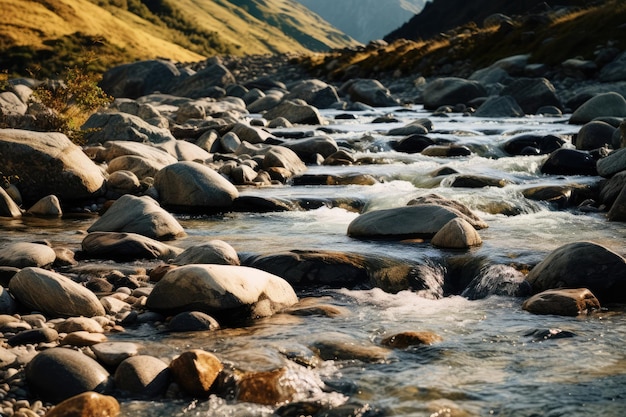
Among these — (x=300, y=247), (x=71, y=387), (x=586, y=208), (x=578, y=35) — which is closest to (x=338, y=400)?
(x=71, y=387)

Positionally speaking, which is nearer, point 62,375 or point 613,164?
point 62,375

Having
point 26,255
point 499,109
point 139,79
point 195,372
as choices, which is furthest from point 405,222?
point 139,79

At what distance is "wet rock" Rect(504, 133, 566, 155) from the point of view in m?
16.2

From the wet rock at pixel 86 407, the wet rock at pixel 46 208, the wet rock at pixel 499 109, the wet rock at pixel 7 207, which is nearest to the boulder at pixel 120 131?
the wet rock at pixel 46 208

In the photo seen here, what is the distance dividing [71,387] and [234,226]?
5493 millimetres

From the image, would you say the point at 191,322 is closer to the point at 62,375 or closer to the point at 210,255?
the point at 62,375

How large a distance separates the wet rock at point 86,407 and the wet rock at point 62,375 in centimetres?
22

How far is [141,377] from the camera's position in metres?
4.52

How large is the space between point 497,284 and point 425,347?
1952 millimetres

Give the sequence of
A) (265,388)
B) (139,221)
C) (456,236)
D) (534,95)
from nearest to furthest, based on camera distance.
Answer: (265,388)
(456,236)
(139,221)
(534,95)

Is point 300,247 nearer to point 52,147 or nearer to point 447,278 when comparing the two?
point 447,278

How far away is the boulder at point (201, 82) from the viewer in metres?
37.6

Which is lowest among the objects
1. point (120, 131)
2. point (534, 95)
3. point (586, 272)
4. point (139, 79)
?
point (139, 79)

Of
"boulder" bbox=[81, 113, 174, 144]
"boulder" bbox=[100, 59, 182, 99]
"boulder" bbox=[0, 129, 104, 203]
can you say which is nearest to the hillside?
"boulder" bbox=[100, 59, 182, 99]
